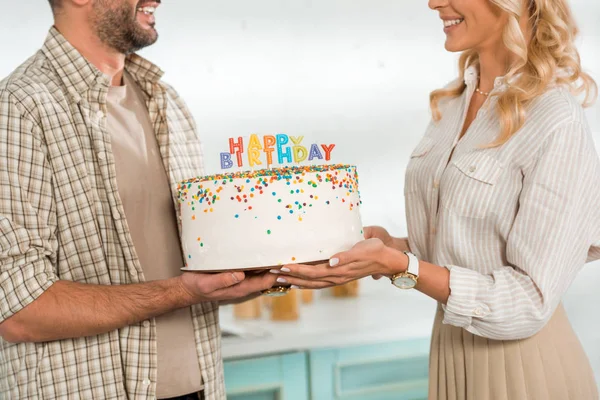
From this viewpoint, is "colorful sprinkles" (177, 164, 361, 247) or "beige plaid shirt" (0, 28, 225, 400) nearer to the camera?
"colorful sprinkles" (177, 164, 361, 247)

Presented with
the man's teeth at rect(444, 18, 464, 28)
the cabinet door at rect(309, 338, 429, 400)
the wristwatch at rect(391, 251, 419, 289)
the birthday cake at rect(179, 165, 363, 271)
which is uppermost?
the man's teeth at rect(444, 18, 464, 28)

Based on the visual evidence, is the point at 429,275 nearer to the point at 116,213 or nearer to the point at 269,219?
the point at 269,219

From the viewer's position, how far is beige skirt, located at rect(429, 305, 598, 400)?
203 cm

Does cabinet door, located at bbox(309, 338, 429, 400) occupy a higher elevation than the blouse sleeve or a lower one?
lower

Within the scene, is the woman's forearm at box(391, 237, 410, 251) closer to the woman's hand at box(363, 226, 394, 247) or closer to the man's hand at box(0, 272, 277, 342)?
the woman's hand at box(363, 226, 394, 247)

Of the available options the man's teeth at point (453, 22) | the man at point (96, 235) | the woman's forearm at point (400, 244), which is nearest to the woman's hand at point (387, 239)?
the woman's forearm at point (400, 244)

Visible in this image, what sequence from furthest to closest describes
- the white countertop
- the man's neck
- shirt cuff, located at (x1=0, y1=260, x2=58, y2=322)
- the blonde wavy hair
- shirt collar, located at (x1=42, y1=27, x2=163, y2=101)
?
the white countertop < the man's neck < shirt collar, located at (x1=42, y1=27, x2=163, y2=101) < the blonde wavy hair < shirt cuff, located at (x1=0, y1=260, x2=58, y2=322)

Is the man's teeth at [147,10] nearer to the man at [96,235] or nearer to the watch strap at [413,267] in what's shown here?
the man at [96,235]

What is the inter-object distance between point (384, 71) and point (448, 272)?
1972 millimetres

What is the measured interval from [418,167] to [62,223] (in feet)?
3.45

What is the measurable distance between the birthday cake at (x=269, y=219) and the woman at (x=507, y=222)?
2.2 inches

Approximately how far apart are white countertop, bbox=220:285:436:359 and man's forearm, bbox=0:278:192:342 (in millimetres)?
1374

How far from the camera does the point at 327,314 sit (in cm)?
363

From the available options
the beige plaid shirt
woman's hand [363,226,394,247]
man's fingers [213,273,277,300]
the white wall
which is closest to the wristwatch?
man's fingers [213,273,277,300]
